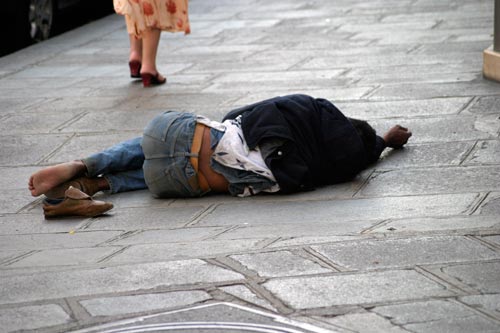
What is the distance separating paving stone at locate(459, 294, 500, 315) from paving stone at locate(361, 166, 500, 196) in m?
1.61

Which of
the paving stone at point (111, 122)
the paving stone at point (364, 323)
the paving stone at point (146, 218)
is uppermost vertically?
the paving stone at point (364, 323)

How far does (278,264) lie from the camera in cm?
405

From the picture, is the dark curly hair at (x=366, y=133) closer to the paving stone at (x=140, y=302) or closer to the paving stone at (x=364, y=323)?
the paving stone at (x=140, y=302)

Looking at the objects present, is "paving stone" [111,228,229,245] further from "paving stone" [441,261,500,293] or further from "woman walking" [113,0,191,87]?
"woman walking" [113,0,191,87]

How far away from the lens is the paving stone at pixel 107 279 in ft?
12.7

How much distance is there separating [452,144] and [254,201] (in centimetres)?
140

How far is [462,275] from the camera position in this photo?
12.5ft

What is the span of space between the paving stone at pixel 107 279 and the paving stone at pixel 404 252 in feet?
1.43

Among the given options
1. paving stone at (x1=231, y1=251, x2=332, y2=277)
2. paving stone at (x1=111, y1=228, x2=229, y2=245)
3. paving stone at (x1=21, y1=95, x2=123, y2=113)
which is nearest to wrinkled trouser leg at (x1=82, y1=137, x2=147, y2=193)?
paving stone at (x1=111, y1=228, x2=229, y2=245)

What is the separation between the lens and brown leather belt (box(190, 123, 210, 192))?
5.30 meters

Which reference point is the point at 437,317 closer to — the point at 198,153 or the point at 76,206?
the point at 198,153

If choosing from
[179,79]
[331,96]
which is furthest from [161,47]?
[331,96]

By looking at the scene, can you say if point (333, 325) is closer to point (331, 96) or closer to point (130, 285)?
point (130, 285)

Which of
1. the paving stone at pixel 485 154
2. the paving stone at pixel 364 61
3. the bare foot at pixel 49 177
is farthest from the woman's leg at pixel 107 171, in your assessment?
the paving stone at pixel 364 61
